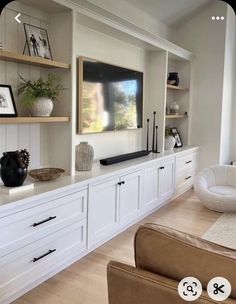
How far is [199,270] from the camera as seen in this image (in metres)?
1.05

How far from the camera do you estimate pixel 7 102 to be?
2.56 m

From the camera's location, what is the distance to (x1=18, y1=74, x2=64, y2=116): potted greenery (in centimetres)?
268

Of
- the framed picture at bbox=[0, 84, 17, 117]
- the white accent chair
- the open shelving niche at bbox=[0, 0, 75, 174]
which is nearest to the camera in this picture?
the framed picture at bbox=[0, 84, 17, 117]

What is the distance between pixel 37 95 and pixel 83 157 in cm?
82

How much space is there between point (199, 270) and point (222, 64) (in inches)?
198

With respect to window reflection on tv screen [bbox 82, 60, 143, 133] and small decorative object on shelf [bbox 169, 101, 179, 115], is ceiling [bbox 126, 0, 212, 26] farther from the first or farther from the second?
small decorative object on shelf [bbox 169, 101, 179, 115]

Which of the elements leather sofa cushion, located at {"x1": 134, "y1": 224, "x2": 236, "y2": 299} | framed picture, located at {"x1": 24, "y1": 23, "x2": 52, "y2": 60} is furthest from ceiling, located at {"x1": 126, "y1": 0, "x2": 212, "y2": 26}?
leather sofa cushion, located at {"x1": 134, "y1": 224, "x2": 236, "y2": 299}

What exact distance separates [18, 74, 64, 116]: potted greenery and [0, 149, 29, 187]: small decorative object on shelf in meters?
0.48

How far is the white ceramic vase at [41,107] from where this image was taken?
2.71m

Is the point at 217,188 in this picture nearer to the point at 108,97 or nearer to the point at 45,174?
the point at 108,97

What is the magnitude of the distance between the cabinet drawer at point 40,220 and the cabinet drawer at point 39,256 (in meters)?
0.06

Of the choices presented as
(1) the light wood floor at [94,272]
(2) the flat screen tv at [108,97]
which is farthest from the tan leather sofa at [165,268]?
(2) the flat screen tv at [108,97]

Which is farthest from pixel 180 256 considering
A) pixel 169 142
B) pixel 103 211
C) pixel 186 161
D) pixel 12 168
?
pixel 186 161

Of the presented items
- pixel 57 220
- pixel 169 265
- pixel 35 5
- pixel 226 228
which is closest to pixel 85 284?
pixel 57 220
